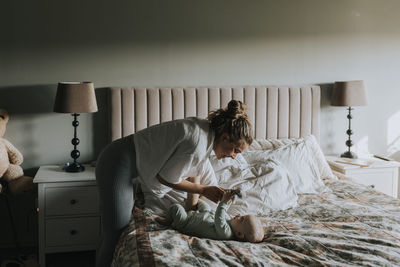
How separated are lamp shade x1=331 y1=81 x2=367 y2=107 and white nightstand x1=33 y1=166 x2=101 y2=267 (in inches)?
82.1

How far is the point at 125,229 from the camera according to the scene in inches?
96.8

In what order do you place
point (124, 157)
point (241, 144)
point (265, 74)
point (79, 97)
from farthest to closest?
point (265, 74) → point (79, 97) → point (124, 157) → point (241, 144)

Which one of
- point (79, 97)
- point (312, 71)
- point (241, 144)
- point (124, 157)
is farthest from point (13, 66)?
point (312, 71)

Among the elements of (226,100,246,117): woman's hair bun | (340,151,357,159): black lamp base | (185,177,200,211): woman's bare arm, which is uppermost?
(226,100,246,117): woman's hair bun

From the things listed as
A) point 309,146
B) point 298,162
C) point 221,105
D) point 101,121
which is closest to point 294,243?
point 298,162

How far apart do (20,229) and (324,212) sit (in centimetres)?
226

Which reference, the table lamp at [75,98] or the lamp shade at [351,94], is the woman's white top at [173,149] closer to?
the table lamp at [75,98]

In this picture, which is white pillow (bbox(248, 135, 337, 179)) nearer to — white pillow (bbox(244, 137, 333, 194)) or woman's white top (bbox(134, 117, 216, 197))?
white pillow (bbox(244, 137, 333, 194))

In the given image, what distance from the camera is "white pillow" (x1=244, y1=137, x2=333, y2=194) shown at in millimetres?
3172

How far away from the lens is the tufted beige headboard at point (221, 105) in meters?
3.40

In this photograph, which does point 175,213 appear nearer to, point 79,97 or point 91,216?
point 91,216

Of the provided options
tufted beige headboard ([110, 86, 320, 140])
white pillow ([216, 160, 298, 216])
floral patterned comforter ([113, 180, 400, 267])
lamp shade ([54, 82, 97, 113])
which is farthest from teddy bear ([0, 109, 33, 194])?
white pillow ([216, 160, 298, 216])

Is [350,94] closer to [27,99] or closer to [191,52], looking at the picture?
[191,52]

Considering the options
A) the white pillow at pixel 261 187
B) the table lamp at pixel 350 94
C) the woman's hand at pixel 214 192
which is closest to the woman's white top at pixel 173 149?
the woman's hand at pixel 214 192
